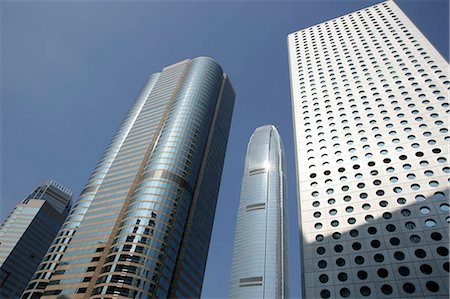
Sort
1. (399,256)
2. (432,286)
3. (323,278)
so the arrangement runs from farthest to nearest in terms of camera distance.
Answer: (323,278), (399,256), (432,286)

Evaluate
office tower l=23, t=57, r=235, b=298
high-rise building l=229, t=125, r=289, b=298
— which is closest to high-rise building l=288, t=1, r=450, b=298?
office tower l=23, t=57, r=235, b=298

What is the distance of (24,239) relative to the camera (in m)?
142

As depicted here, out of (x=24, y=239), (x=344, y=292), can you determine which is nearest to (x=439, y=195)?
(x=344, y=292)

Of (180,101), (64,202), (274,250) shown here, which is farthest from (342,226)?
(64,202)

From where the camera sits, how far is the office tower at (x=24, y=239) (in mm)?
133125

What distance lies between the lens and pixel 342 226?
34.8 metres

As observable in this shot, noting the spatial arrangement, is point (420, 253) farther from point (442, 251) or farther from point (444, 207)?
point (444, 207)

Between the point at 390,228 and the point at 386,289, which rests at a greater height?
the point at 390,228

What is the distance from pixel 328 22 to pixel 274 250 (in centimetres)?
6282

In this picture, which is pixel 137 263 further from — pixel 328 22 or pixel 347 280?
pixel 328 22

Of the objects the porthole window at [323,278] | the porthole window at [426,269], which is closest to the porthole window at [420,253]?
the porthole window at [426,269]

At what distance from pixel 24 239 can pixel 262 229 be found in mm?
105228

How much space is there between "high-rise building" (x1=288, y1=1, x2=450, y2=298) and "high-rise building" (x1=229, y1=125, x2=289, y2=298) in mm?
56972

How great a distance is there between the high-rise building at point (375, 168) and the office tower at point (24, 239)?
135 metres
